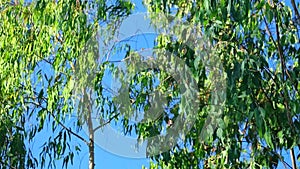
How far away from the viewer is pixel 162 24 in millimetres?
4309

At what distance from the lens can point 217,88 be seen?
3654 mm

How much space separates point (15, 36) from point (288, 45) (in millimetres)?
2094

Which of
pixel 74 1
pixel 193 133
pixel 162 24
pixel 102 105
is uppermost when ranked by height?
pixel 74 1

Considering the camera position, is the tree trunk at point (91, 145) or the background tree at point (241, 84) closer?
the background tree at point (241, 84)

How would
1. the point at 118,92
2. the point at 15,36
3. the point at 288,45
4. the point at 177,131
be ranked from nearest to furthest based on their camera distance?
1. the point at 288,45
2. the point at 177,131
3. the point at 118,92
4. the point at 15,36

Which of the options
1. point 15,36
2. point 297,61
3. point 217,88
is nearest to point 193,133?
point 217,88

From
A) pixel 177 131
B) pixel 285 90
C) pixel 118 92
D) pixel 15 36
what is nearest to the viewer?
pixel 285 90

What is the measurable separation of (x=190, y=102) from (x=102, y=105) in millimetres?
1228

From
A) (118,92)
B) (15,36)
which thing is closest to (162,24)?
(118,92)

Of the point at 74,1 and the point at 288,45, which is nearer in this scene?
the point at 288,45

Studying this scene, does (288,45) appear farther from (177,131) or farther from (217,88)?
(177,131)

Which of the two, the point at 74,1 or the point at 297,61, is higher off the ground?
the point at 74,1

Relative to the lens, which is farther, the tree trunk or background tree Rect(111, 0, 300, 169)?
the tree trunk

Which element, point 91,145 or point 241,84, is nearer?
point 241,84
